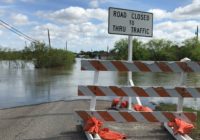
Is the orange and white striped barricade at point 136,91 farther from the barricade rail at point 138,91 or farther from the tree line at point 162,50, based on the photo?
the tree line at point 162,50

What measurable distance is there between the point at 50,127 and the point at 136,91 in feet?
6.94

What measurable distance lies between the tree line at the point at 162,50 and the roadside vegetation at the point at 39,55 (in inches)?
827

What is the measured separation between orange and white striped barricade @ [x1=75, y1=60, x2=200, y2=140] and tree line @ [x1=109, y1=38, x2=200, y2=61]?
68.5 metres

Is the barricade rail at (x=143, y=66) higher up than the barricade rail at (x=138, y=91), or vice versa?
the barricade rail at (x=143, y=66)

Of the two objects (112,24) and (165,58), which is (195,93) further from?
(165,58)

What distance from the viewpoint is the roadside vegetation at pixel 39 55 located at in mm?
54750

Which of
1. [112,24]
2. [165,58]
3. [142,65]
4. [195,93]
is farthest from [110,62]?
[165,58]

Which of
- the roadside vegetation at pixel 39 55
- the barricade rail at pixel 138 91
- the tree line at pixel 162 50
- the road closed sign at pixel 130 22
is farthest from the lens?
the tree line at pixel 162 50

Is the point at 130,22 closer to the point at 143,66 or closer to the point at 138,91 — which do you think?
the point at 143,66

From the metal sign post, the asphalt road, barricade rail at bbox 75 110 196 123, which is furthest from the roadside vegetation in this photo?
barricade rail at bbox 75 110 196 123

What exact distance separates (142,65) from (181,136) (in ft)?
5.05

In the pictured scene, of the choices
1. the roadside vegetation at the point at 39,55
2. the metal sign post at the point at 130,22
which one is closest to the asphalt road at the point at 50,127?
the metal sign post at the point at 130,22

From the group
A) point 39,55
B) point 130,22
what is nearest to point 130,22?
point 130,22

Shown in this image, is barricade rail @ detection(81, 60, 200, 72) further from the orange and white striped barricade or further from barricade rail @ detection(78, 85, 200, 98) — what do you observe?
barricade rail @ detection(78, 85, 200, 98)
